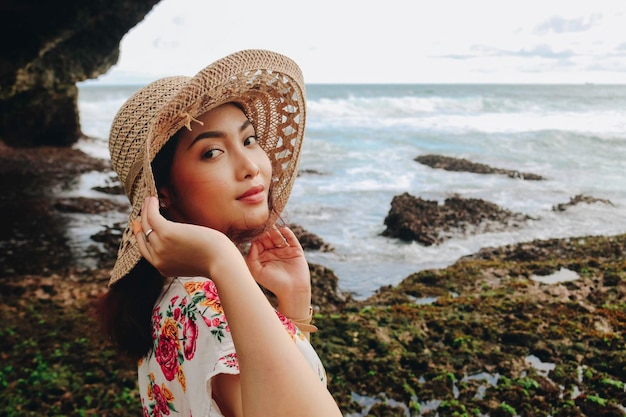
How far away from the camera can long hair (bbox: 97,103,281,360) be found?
1.75 metres

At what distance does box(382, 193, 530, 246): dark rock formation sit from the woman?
9.38m

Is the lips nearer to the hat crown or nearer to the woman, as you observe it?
the woman

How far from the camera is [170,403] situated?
Result: 1527 mm

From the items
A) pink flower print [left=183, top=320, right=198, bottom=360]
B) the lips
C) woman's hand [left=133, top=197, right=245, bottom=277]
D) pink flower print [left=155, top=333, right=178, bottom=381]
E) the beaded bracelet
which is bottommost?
the beaded bracelet

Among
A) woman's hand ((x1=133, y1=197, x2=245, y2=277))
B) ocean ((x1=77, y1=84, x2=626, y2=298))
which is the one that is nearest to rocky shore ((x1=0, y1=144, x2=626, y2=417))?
ocean ((x1=77, y1=84, x2=626, y2=298))

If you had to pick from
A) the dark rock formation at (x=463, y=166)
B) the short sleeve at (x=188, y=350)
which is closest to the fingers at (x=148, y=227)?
the short sleeve at (x=188, y=350)

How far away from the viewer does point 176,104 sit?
5.48 ft

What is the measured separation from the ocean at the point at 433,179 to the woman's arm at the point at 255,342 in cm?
146

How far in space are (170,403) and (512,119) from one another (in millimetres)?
46731

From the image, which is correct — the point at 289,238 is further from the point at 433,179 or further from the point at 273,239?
the point at 433,179

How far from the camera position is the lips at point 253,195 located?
175 cm

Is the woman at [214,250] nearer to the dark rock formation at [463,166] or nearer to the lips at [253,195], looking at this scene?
the lips at [253,195]

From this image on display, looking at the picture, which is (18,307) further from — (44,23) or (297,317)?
(44,23)

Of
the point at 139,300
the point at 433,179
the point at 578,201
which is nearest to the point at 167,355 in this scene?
the point at 139,300
